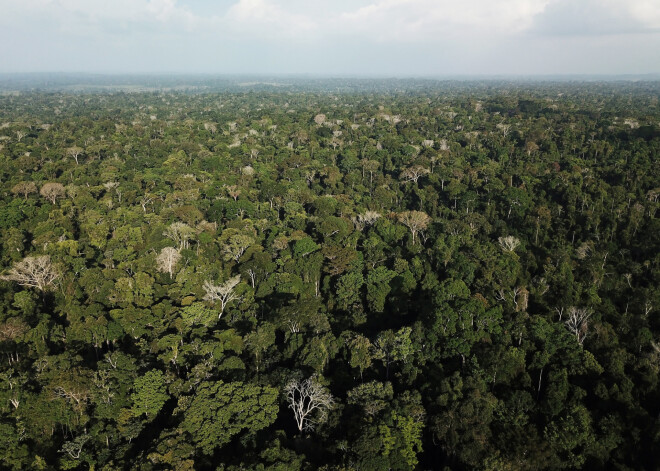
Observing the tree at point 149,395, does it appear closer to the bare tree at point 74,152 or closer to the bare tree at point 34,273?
the bare tree at point 34,273

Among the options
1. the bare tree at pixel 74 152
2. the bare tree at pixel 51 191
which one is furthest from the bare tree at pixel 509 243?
the bare tree at pixel 74 152

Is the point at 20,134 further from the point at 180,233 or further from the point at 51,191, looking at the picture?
the point at 180,233

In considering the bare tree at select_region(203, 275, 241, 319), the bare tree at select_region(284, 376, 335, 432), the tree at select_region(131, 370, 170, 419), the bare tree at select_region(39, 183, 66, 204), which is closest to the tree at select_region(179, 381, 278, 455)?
the bare tree at select_region(284, 376, 335, 432)

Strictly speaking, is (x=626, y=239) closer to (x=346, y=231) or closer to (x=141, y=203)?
(x=346, y=231)

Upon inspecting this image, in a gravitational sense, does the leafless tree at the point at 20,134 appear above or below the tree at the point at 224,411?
above

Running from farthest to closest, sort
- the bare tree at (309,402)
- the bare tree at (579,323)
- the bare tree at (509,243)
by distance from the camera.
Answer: the bare tree at (509,243) → the bare tree at (579,323) → the bare tree at (309,402)

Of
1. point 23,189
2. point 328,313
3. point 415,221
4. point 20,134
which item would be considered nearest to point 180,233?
point 328,313
